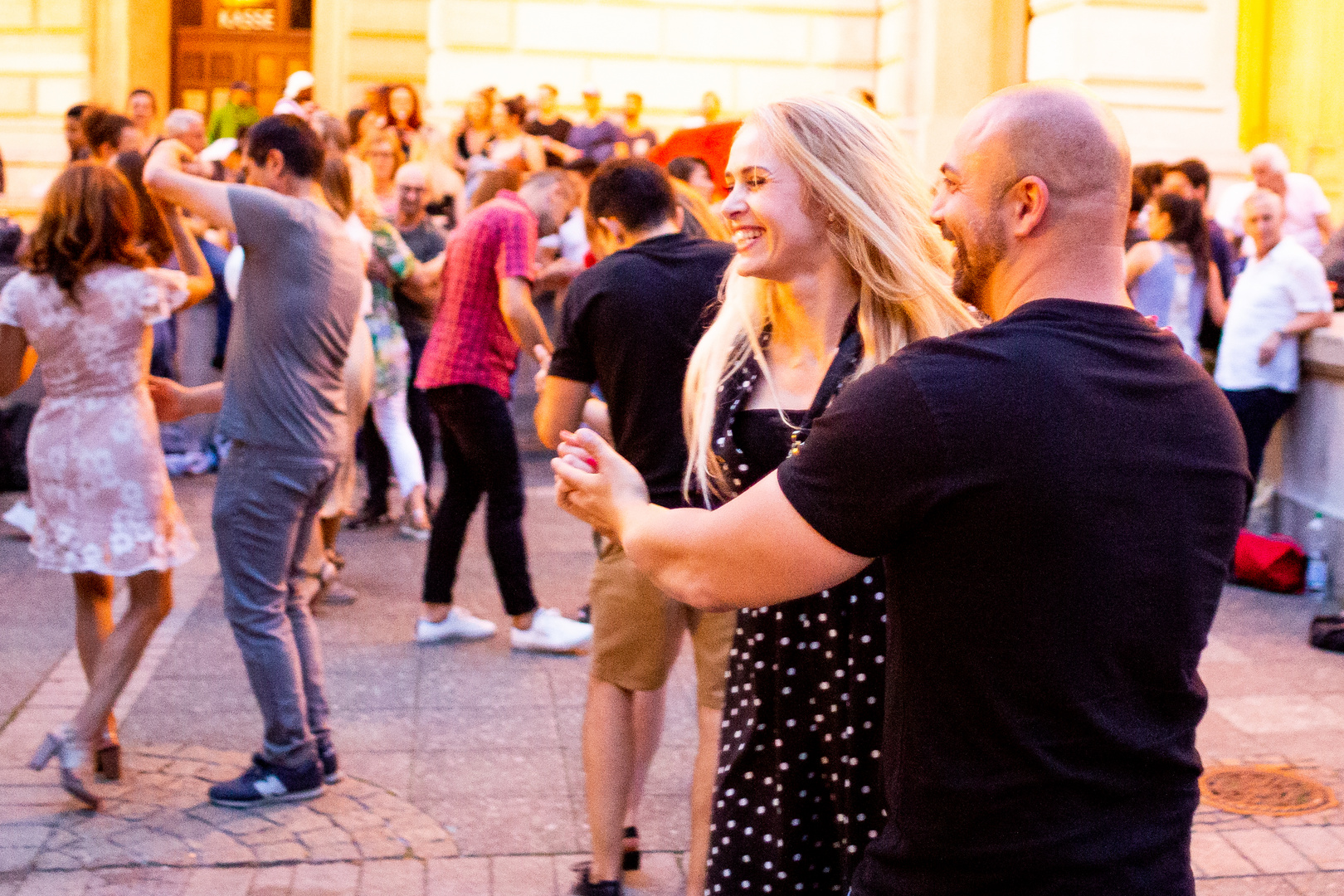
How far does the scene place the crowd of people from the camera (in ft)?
5.97

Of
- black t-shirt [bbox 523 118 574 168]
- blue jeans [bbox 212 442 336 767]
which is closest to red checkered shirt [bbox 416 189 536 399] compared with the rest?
blue jeans [bbox 212 442 336 767]

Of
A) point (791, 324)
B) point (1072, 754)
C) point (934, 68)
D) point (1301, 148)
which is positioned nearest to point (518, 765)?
point (791, 324)

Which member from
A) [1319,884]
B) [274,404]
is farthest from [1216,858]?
[274,404]

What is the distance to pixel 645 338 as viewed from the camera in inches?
170

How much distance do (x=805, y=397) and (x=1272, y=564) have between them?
572cm

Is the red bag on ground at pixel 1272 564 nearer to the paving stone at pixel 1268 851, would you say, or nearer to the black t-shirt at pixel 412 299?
the paving stone at pixel 1268 851

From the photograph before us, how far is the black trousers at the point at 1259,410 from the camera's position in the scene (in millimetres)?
8383

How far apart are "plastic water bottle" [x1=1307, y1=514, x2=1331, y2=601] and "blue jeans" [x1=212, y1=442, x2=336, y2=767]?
5.36 metres

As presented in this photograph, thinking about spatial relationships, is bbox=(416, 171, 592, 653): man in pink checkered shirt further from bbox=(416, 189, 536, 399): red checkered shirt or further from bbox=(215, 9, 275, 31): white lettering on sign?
bbox=(215, 9, 275, 31): white lettering on sign

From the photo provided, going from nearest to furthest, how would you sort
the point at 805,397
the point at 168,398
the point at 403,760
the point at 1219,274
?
the point at 805,397
the point at 168,398
the point at 403,760
the point at 1219,274

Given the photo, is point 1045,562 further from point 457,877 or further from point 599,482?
point 457,877

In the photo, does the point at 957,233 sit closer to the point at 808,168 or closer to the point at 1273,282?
the point at 808,168

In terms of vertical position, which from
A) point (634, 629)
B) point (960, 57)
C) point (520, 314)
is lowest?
point (634, 629)

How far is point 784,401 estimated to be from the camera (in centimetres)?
305
